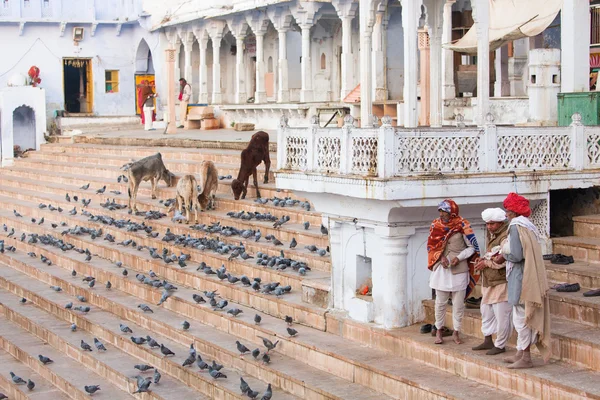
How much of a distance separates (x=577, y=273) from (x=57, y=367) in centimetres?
584

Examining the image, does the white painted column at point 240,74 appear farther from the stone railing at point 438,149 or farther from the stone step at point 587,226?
the stone step at point 587,226

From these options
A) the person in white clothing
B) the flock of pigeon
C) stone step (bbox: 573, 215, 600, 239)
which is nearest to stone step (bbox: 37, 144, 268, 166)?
the flock of pigeon

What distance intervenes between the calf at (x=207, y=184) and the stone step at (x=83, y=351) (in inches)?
119

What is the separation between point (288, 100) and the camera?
26.0 m

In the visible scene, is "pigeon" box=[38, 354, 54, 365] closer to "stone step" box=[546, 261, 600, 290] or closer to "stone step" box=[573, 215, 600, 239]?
"stone step" box=[546, 261, 600, 290]

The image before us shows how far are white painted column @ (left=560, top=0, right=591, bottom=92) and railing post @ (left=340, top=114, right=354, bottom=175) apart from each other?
393 cm

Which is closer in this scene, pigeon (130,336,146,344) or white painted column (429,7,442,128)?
pigeon (130,336,146,344)

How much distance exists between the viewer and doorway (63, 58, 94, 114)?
3300 centimetres

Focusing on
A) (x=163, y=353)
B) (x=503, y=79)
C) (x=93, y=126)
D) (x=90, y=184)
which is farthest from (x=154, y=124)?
(x=163, y=353)

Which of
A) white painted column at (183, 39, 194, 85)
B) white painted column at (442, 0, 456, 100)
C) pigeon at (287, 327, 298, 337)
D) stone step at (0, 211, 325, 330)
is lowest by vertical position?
pigeon at (287, 327, 298, 337)

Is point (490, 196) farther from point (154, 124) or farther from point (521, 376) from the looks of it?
point (154, 124)

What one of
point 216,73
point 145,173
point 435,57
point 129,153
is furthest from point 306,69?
point 435,57

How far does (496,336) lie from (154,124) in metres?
21.6

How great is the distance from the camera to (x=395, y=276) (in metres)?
9.66
